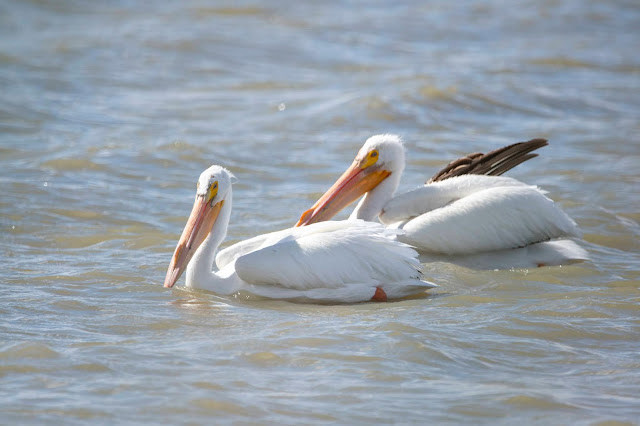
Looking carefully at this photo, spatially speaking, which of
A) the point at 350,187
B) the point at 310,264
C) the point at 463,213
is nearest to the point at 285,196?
the point at 350,187

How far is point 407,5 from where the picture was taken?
19734 millimetres

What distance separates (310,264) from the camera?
17.8 feet

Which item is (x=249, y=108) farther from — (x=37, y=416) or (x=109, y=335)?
(x=37, y=416)

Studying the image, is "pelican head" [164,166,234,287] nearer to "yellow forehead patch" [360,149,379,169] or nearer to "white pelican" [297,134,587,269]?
"white pelican" [297,134,587,269]

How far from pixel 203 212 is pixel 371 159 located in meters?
1.46

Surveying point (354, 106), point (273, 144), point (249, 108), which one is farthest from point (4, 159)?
point (354, 106)

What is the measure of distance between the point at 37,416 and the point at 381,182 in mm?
3553

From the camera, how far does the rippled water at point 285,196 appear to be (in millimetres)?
4102

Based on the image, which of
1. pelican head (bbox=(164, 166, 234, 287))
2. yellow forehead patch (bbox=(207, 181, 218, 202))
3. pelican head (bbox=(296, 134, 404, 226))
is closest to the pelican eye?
pelican head (bbox=(296, 134, 404, 226))

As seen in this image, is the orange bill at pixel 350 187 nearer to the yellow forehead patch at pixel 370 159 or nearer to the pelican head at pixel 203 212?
the yellow forehead patch at pixel 370 159

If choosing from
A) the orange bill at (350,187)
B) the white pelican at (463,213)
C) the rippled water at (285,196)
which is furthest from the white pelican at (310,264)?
the orange bill at (350,187)

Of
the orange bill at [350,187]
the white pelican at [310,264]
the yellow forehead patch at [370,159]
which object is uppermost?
the yellow forehead patch at [370,159]

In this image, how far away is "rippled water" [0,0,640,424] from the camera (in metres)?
4.10

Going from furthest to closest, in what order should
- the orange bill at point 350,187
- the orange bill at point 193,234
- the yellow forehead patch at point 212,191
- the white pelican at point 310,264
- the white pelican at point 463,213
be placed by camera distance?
the orange bill at point 350,187 → the white pelican at point 463,213 → the yellow forehead patch at point 212,191 → the orange bill at point 193,234 → the white pelican at point 310,264
